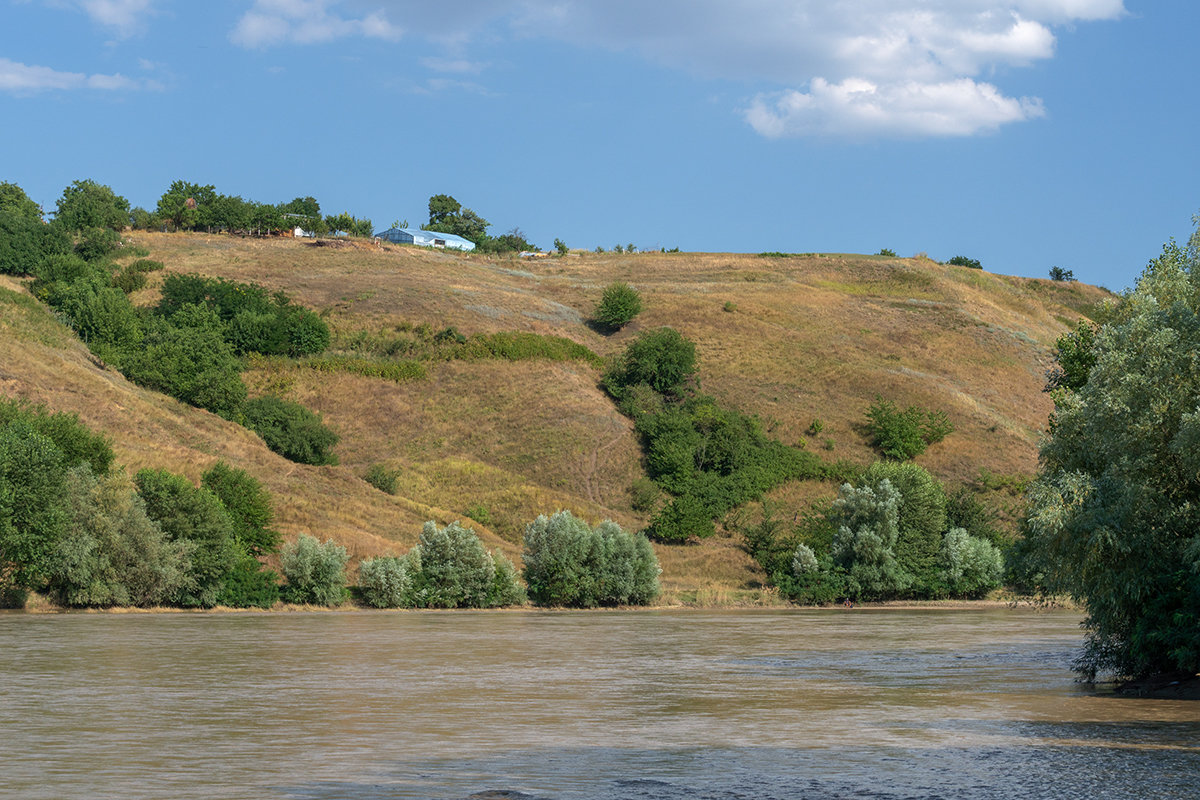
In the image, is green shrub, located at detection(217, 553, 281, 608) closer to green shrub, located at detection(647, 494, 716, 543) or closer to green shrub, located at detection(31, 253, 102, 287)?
green shrub, located at detection(647, 494, 716, 543)

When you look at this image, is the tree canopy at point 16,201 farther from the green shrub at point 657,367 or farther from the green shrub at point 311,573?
the green shrub at point 311,573

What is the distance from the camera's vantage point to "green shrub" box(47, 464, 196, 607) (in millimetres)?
44406

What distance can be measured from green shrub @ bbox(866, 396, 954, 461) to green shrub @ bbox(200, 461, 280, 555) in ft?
160

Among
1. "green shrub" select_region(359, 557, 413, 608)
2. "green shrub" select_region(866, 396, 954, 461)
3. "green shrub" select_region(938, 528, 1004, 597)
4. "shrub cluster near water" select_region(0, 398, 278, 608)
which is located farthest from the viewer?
"green shrub" select_region(866, 396, 954, 461)

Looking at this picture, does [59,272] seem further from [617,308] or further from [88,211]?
[617,308]

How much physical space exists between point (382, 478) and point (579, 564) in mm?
24334

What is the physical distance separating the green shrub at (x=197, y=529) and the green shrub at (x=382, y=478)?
24.5 meters

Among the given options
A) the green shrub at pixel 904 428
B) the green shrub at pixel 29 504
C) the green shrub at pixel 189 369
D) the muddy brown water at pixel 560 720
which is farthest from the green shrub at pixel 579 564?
the green shrub at pixel 904 428

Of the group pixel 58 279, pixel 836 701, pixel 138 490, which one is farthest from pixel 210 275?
pixel 836 701

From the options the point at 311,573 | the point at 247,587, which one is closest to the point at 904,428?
the point at 311,573

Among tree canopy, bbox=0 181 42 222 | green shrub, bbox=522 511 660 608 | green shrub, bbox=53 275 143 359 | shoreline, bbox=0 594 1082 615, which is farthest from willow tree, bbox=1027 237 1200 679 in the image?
tree canopy, bbox=0 181 42 222

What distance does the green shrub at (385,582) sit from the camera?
52438 millimetres

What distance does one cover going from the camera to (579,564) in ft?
185

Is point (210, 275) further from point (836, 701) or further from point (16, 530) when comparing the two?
point (836, 701)
